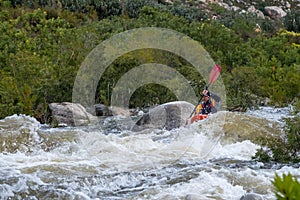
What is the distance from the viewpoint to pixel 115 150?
337 inches

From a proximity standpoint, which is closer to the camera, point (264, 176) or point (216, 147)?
point (264, 176)

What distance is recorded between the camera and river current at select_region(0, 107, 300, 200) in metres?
6.07

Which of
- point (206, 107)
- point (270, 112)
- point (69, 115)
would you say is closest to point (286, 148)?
point (206, 107)

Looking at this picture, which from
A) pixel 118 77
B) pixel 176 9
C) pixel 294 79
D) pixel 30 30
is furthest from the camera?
pixel 176 9

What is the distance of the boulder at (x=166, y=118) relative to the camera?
36.4 feet

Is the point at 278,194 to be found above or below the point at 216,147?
above

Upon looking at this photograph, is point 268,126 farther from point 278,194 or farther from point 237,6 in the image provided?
point 237,6

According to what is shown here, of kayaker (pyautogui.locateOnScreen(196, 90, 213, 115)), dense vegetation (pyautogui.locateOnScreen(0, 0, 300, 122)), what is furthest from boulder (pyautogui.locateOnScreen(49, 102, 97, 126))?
kayaker (pyautogui.locateOnScreen(196, 90, 213, 115))

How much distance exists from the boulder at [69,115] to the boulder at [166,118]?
1381 mm

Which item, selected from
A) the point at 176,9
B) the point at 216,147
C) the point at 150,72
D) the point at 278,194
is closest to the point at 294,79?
the point at 150,72

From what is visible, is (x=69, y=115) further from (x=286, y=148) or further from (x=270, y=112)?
(x=286, y=148)

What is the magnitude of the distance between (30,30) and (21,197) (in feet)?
49.2

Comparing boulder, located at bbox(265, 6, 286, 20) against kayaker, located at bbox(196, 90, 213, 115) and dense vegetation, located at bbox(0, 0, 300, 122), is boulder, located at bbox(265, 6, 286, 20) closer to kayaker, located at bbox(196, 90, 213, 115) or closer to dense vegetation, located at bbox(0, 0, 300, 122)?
dense vegetation, located at bbox(0, 0, 300, 122)

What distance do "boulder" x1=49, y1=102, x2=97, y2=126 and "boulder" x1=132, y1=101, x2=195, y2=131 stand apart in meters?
1.38
